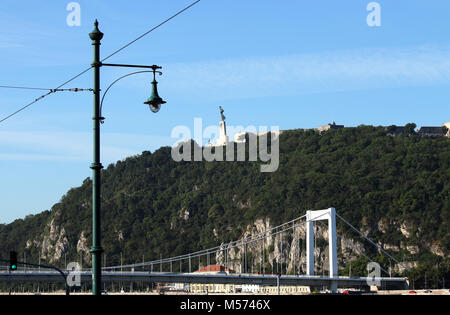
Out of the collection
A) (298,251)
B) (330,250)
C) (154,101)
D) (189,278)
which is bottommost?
(189,278)

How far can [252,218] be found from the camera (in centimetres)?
19812

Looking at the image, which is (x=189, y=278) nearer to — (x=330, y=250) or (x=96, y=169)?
(x=330, y=250)

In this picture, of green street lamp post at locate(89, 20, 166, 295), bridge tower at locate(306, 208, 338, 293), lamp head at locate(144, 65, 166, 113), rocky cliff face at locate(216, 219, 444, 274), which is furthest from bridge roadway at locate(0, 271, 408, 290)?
green street lamp post at locate(89, 20, 166, 295)

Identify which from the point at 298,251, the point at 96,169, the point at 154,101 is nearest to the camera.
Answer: the point at 96,169

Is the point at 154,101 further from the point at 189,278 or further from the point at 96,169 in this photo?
the point at 189,278

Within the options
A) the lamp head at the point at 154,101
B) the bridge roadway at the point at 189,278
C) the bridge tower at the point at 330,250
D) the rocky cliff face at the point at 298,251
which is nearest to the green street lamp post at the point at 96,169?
the lamp head at the point at 154,101

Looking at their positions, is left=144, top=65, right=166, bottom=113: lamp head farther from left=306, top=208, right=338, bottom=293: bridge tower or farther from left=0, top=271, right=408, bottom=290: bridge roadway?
left=306, top=208, right=338, bottom=293: bridge tower

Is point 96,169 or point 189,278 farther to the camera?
point 189,278

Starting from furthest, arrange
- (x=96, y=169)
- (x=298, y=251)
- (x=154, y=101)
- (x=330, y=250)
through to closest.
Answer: (x=298, y=251), (x=330, y=250), (x=154, y=101), (x=96, y=169)

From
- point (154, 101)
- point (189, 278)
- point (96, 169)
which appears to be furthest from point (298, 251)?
point (96, 169)

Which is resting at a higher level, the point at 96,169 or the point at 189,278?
the point at 96,169

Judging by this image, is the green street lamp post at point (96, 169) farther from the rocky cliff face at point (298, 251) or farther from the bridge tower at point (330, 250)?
the rocky cliff face at point (298, 251)
